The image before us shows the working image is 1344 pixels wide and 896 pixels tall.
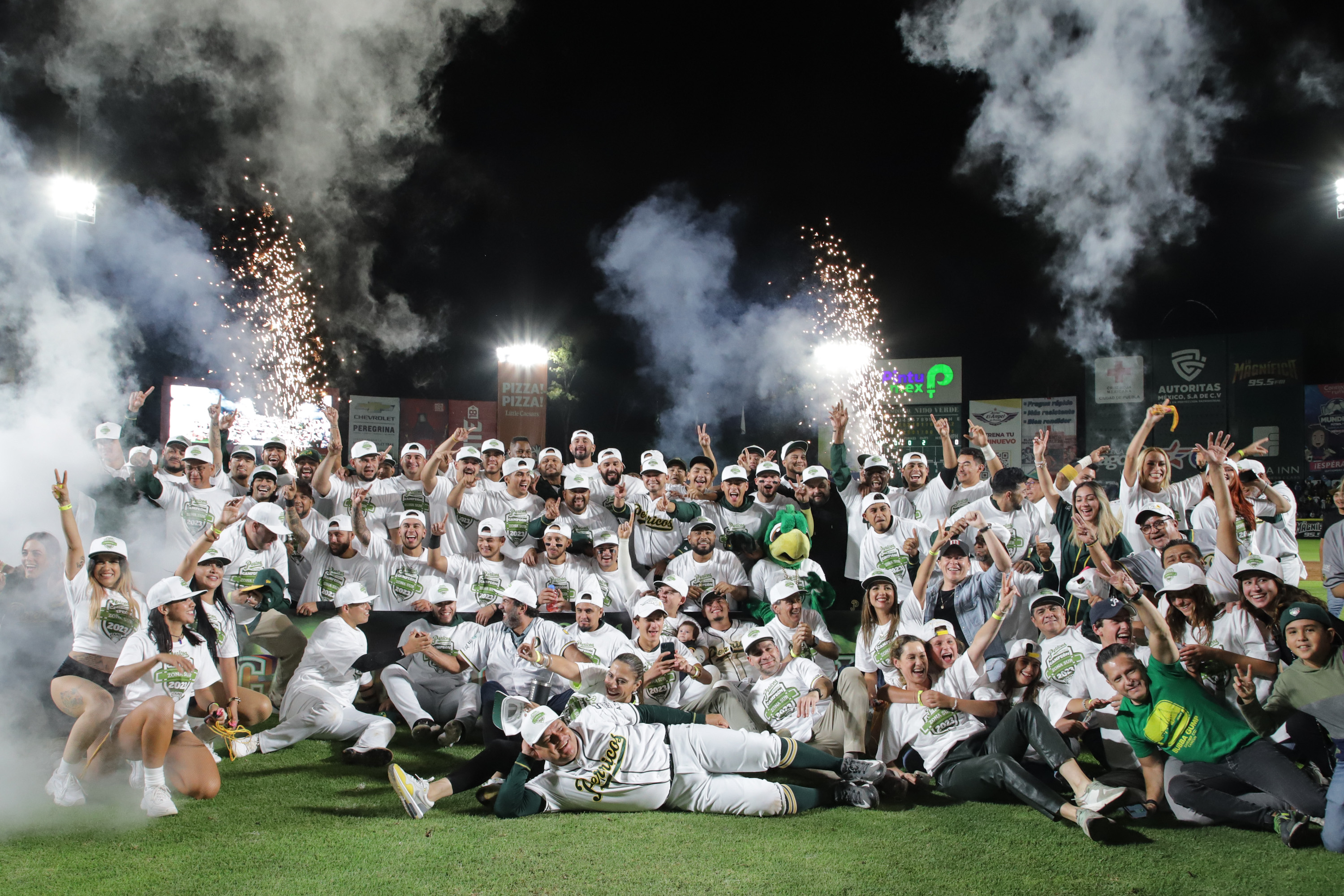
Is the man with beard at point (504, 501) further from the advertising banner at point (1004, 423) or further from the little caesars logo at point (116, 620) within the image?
the advertising banner at point (1004, 423)

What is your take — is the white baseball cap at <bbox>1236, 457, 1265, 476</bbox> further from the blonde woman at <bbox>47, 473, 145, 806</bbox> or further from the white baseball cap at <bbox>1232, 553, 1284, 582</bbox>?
the blonde woman at <bbox>47, 473, 145, 806</bbox>

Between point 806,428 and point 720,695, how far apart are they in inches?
1323

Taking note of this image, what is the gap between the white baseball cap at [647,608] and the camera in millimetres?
7734

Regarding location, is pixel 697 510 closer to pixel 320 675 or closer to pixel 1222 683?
pixel 320 675

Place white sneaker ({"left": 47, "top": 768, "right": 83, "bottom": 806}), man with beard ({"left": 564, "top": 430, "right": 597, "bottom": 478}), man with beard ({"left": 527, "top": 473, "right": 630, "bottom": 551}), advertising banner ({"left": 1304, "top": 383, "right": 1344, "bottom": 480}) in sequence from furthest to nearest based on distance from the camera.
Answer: advertising banner ({"left": 1304, "top": 383, "right": 1344, "bottom": 480}) < man with beard ({"left": 564, "top": 430, "right": 597, "bottom": 478}) < man with beard ({"left": 527, "top": 473, "right": 630, "bottom": 551}) < white sneaker ({"left": 47, "top": 768, "right": 83, "bottom": 806})

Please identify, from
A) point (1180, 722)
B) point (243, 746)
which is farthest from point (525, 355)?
point (1180, 722)

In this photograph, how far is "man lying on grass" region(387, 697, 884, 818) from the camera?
591cm

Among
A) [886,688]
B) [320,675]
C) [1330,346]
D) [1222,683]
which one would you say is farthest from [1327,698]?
[1330,346]

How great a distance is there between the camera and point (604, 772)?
6.02 m

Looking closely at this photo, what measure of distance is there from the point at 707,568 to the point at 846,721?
239cm

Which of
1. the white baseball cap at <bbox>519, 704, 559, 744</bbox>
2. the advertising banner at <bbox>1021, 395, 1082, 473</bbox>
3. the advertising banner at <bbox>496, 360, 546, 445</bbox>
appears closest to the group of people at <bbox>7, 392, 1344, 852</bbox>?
the white baseball cap at <bbox>519, 704, 559, 744</bbox>

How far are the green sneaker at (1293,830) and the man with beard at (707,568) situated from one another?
14.9 ft

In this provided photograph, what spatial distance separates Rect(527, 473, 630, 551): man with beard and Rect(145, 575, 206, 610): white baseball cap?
3398 mm

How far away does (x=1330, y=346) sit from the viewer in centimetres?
3309
